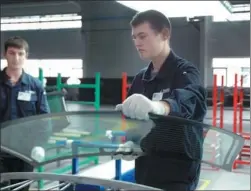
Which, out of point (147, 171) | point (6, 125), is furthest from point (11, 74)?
point (6, 125)

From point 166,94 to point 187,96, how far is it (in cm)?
11

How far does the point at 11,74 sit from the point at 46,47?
14327mm

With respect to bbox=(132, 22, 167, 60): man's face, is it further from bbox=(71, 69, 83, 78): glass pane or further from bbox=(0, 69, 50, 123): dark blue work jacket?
bbox=(71, 69, 83, 78): glass pane

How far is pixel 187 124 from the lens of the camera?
40.6 inches

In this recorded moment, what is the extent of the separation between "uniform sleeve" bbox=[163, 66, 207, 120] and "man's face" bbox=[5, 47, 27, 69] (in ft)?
4.32

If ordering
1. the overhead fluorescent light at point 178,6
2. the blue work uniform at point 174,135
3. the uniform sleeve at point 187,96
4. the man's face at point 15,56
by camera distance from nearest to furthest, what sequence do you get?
the blue work uniform at point 174,135
the uniform sleeve at point 187,96
the man's face at point 15,56
the overhead fluorescent light at point 178,6

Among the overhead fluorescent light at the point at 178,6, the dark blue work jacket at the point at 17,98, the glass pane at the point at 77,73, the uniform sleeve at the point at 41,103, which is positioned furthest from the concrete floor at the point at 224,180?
the glass pane at the point at 77,73

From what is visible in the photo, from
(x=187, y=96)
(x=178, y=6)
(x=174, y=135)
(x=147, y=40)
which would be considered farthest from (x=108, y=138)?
(x=178, y=6)

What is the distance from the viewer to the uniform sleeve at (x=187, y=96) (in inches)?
48.2

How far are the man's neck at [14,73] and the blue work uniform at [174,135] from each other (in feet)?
3.84

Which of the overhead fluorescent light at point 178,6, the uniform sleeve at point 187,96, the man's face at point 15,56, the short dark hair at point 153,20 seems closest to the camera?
the uniform sleeve at point 187,96

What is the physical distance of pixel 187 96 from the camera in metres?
1.28

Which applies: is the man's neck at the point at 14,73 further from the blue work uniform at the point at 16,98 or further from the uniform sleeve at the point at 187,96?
the uniform sleeve at the point at 187,96

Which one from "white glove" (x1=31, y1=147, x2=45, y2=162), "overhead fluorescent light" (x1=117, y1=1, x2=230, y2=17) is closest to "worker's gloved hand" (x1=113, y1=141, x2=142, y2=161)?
"white glove" (x1=31, y1=147, x2=45, y2=162)
